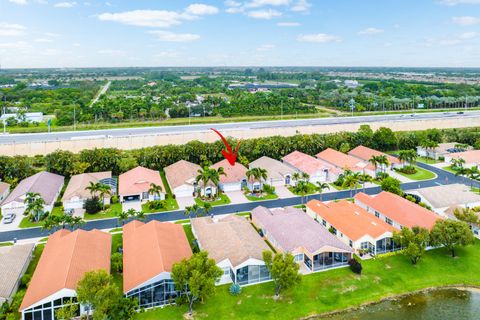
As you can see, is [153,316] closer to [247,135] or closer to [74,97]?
[247,135]

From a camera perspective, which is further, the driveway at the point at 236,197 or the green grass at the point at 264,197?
the green grass at the point at 264,197

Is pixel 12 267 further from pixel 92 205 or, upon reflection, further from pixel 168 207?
pixel 168 207

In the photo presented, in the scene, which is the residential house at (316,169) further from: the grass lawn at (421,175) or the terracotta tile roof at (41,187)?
the terracotta tile roof at (41,187)

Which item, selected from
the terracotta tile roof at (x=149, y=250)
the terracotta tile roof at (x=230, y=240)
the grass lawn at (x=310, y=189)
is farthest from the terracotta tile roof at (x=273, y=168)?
the terracotta tile roof at (x=149, y=250)

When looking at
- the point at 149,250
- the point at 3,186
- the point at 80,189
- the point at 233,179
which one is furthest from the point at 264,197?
the point at 3,186

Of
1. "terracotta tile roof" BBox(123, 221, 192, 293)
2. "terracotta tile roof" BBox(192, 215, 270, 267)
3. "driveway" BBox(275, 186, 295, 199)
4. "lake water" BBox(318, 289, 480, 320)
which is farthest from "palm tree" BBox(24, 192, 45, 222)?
"lake water" BBox(318, 289, 480, 320)

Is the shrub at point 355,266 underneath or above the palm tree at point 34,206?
underneath

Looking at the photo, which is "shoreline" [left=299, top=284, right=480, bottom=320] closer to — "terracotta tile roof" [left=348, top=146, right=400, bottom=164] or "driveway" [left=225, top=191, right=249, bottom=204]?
"driveway" [left=225, top=191, right=249, bottom=204]

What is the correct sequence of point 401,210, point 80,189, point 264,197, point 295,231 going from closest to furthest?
1. point 295,231
2. point 401,210
3. point 80,189
4. point 264,197
